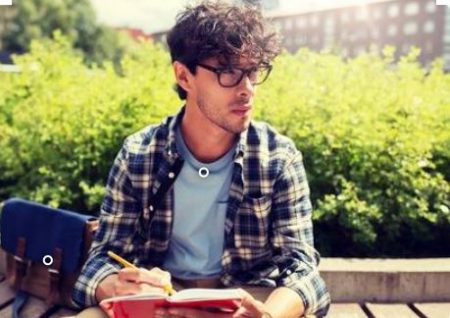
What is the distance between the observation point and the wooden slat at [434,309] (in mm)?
2787

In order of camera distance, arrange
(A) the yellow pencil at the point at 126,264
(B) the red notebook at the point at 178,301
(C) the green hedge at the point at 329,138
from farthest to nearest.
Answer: (C) the green hedge at the point at 329,138, (A) the yellow pencil at the point at 126,264, (B) the red notebook at the point at 178,301

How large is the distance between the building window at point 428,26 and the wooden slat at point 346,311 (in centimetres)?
8017

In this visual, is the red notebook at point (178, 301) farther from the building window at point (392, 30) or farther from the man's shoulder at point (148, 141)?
the building window at point (392, 30)

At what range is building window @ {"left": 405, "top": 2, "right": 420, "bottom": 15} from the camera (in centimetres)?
7906

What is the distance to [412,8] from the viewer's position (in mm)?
79938

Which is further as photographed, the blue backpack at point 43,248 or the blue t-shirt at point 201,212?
the blue backpack at point 43,248

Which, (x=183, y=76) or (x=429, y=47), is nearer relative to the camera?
(x=183, y=76)

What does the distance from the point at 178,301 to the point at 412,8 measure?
276ft

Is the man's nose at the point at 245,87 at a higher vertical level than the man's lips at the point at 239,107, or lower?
higher

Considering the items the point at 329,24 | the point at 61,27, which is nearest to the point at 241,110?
the point at 61,27

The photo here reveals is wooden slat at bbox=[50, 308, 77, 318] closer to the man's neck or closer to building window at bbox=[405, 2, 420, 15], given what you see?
the man's neck

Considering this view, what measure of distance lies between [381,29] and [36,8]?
2049 inches

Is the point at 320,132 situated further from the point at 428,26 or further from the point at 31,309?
the point at 428,26

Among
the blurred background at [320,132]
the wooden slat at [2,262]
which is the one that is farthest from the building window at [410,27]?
the wooden slat at [2,262]
